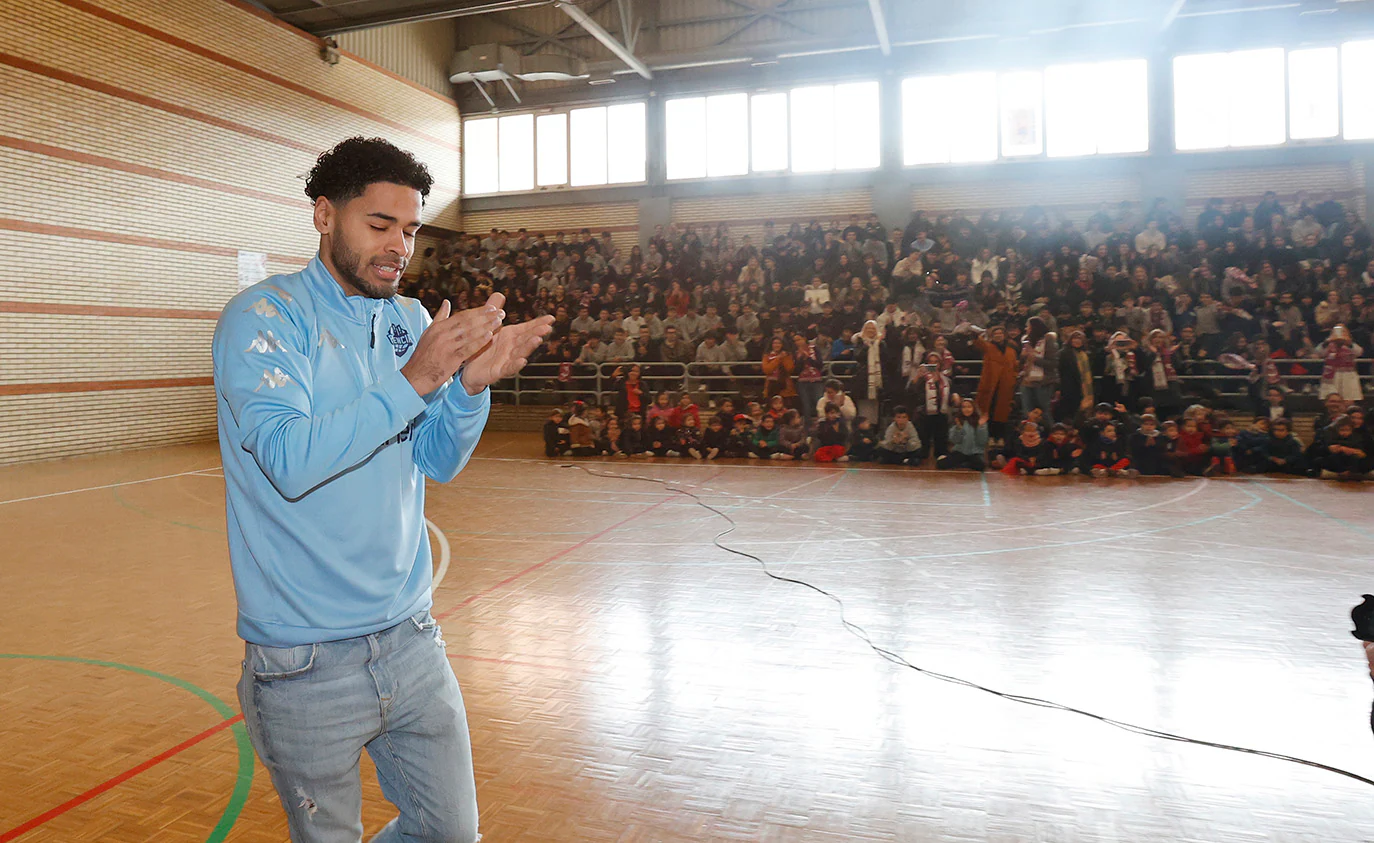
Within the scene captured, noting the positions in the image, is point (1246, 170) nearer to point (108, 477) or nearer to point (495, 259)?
point (495, 259)

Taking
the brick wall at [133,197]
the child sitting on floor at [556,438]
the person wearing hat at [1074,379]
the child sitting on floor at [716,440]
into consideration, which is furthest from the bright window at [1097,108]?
the brick wall at [133,197]

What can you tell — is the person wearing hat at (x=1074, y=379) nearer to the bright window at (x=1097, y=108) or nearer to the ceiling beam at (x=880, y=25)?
the ceiling beam at (x=880, y=25)

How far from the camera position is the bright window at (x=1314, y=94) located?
18.5 metres

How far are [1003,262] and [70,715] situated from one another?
1614cm

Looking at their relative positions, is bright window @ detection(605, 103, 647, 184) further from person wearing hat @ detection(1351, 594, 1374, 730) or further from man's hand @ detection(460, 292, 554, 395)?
person wearing hat @ detection(1351, 594, 1374, 730)

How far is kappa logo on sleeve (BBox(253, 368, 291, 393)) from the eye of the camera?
5.54 ft

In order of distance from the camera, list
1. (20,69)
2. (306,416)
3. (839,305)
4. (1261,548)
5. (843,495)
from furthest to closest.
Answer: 1. (839,305)
2. (20,69)
3. (843,495)
4. (1261,548)
5. (306,416)

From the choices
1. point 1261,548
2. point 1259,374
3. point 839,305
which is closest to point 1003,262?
point 839,305

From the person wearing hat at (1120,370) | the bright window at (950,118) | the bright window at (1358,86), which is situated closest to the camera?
the person wearing hat at (1120,370)

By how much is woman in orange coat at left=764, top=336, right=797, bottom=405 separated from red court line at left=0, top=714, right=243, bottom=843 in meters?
11.1

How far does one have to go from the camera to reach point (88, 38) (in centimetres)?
1424

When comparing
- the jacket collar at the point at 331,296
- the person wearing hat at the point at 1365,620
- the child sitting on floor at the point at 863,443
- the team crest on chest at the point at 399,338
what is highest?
the jacket collar at the point at 331,296

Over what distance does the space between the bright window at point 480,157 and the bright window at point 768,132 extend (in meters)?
7.17

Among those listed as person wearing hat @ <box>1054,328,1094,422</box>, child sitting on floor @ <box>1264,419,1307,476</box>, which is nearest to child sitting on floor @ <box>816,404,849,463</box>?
person wearing hat @ <box>1054,328,1094,422</box>
